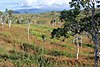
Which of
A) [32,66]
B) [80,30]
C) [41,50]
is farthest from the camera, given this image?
[41,50]

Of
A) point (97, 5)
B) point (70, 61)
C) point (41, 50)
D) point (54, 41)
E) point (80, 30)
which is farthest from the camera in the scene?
point (54, 41)

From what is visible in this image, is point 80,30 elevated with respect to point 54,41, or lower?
elevated

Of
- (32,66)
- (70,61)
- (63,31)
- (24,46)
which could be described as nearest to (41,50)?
(24,46)

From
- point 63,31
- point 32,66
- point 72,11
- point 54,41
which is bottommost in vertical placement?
point 54,41

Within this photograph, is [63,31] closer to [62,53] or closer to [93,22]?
[93,22]

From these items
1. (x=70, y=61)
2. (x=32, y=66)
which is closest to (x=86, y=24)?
(x=32, y=66)

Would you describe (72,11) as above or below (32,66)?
above

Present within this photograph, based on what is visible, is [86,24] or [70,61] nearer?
[86,24]

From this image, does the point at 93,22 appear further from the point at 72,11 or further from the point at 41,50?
the point at 41,50

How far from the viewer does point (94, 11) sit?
1208 inches

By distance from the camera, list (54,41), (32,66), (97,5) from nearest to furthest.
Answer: (97,5) < (32,66) < (54,41)

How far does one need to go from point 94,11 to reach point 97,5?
94cm

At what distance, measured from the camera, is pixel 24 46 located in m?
74.6

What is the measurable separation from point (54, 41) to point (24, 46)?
2308cm
